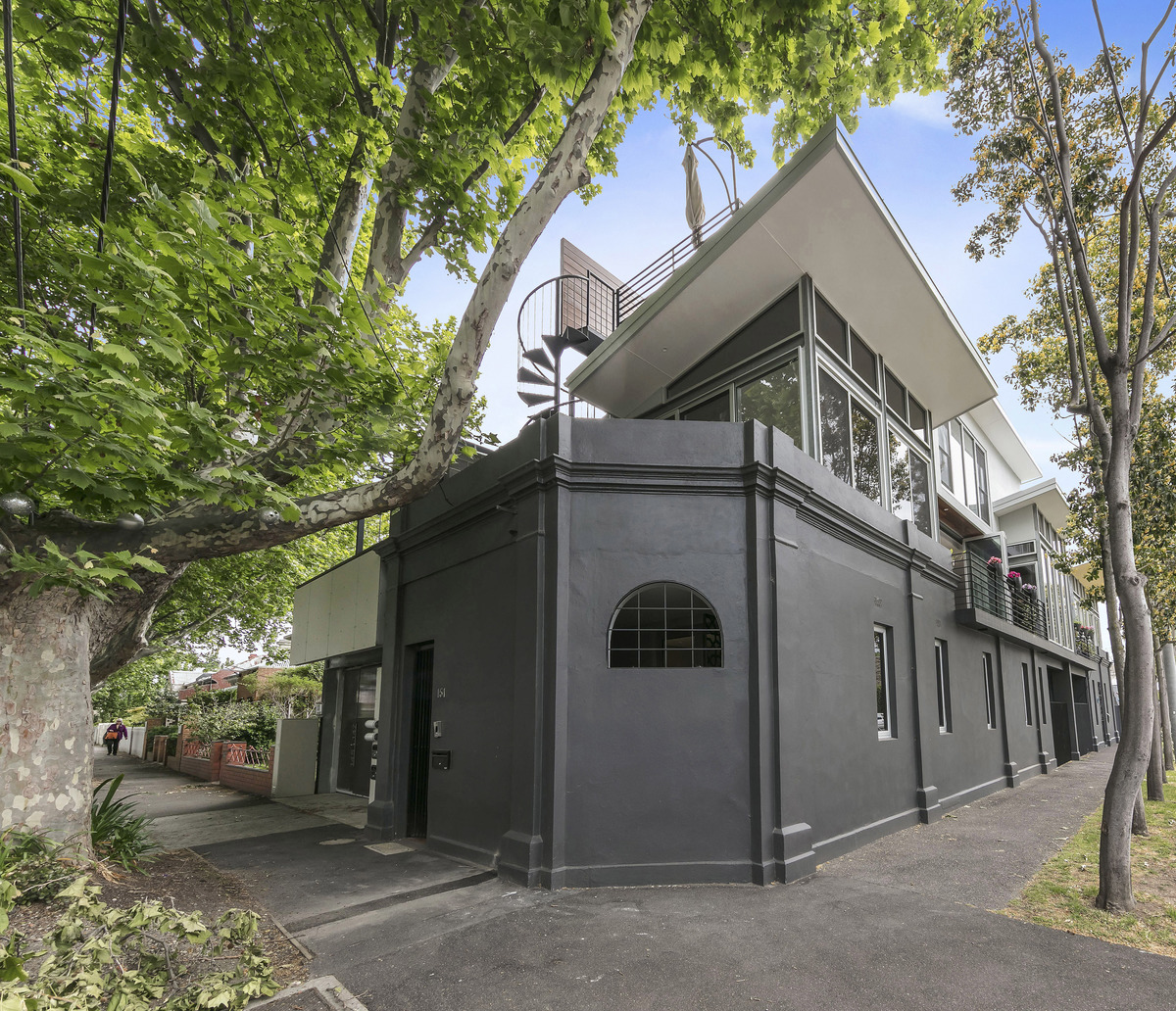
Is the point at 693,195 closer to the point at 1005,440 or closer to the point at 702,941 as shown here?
the point at 702,941

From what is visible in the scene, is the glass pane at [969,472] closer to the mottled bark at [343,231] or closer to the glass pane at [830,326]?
the glass pane at [830,326]

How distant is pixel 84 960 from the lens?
3.24 meters

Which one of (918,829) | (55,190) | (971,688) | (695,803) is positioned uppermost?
(55,190)

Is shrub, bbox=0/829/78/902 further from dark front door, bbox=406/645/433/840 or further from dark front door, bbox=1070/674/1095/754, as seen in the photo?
dark front door, bbox=1070/674/1095/754

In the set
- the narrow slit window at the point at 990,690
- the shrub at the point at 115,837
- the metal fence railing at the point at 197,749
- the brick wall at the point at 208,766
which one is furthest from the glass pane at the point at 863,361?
the metal fence railing at the point at 197,749

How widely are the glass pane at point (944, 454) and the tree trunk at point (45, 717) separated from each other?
56.2 ft

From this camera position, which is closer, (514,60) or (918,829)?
(514,60)

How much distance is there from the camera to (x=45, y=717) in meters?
6.13

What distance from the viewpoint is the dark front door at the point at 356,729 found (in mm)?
14211

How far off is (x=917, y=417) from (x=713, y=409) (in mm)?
5442

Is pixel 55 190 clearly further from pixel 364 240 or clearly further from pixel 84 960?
pixel 84 960

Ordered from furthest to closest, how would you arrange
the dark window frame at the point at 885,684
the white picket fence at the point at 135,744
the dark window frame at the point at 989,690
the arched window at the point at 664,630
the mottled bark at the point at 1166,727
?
the white picket fence at the point at 135,744 < the mottled bark at the point at 1166,727 < the dark window frame at the point at 989,690 < the dark window frame at the point at 885,684 < the arched window at the point at 664,630

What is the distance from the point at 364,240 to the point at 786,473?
27.7ft

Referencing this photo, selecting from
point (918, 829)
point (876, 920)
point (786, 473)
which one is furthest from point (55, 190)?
point (918, 829)
